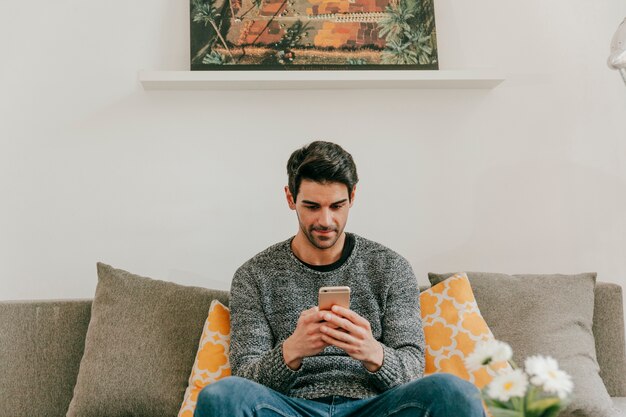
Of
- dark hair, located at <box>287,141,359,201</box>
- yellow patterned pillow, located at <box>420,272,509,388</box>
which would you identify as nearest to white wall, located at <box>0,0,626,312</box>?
yellow patterned pillow, located at <box>420,272,509,388</box>

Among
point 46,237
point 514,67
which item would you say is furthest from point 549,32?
point 46,237

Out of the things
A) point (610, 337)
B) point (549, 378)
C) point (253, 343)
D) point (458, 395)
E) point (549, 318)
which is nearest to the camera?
point (549, 378)

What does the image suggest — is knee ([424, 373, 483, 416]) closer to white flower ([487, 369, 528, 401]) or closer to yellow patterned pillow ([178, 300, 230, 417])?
white flower ([487, 369, 528, 401])

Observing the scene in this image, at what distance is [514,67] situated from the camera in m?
2.57

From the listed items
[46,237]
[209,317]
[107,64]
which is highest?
[107,64]

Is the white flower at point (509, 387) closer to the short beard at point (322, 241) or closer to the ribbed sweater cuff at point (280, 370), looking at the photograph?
the ribbed sweater cuff at point (280, 370)

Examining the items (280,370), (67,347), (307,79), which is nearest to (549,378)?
(280,370)

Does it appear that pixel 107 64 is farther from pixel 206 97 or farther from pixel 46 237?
pixel 46 237

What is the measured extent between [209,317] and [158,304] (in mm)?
175

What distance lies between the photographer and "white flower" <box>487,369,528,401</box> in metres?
0.93

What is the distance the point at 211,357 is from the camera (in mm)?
1874

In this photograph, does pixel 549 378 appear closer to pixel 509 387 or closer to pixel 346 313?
pixel 509 387

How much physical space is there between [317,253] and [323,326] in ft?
1.28

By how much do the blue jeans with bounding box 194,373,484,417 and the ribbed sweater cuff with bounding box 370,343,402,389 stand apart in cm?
5
